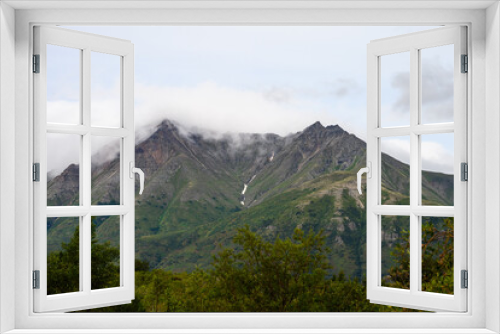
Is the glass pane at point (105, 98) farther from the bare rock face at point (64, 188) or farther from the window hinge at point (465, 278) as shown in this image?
the window hinge at point (465, 278)

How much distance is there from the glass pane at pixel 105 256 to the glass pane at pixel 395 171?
312 cm

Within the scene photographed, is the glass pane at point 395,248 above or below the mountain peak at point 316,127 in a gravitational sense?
below

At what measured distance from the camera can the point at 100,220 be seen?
6078 mm

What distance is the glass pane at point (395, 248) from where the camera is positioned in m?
4.88

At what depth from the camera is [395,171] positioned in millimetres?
5551

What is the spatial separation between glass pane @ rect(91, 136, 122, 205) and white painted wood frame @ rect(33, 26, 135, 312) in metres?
3.36

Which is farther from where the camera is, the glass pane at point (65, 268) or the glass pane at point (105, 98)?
the glass pane at point (105, 98)

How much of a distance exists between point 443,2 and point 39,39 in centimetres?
199

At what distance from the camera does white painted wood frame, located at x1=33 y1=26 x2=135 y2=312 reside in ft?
7.61

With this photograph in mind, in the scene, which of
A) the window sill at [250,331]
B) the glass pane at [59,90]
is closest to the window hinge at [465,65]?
the window sill at [250,331]

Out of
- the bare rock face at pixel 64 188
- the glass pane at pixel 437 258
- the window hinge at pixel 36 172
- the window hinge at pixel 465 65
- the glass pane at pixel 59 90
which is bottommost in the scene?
the glass pane at pixel 437 258

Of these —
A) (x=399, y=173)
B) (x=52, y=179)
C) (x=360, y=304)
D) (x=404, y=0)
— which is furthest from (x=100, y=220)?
(x=404, y=0)

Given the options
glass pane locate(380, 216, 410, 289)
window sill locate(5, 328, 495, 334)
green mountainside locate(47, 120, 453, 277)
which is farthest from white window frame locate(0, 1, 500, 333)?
green mountainside locate(47, 120, 453, 277)

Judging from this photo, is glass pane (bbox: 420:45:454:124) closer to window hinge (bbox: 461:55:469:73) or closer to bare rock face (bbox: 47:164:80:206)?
window hinge (bbox: 461:55:469:73)
